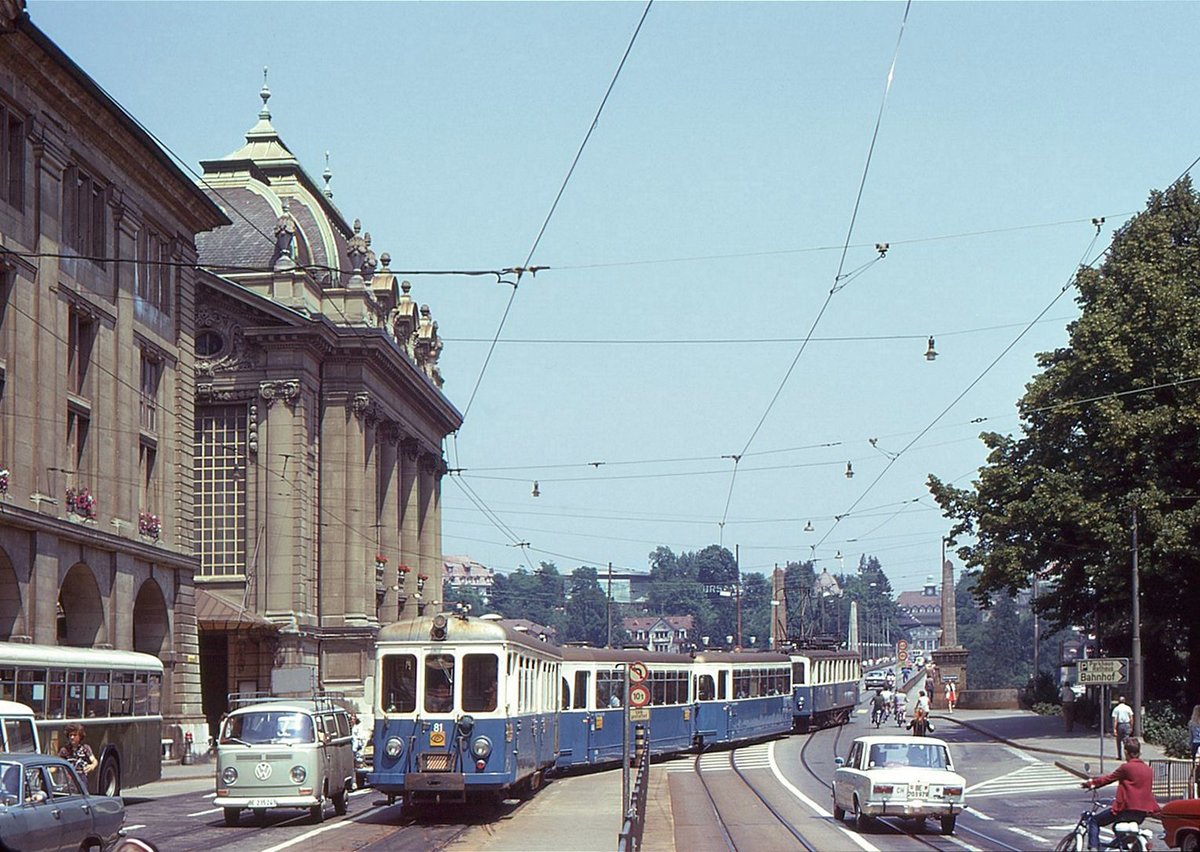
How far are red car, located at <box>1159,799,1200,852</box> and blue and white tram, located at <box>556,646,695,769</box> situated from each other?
17057 mm

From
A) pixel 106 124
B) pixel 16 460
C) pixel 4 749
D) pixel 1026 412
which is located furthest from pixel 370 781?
pixel 1026 412

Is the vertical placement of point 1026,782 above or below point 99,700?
below

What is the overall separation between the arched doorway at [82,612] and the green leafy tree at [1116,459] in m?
25.6

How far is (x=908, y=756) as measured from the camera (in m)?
27.5

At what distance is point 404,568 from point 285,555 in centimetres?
1410

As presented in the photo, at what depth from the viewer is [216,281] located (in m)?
66.3

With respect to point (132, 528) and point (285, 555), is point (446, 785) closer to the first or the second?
point (132, 528)

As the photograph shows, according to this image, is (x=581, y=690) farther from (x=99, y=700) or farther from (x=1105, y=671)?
(x=99, y=700)

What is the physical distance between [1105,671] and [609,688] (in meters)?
11.8

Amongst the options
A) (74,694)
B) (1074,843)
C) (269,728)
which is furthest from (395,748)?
(1074,843)

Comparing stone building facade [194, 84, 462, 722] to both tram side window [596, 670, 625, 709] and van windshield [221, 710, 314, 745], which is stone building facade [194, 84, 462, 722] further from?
van windshield [221, 710, 314, 745]

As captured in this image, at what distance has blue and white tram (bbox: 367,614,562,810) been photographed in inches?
1094

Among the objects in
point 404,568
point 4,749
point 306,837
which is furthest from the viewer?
point 404,568

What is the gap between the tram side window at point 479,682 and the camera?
28.2 metres
